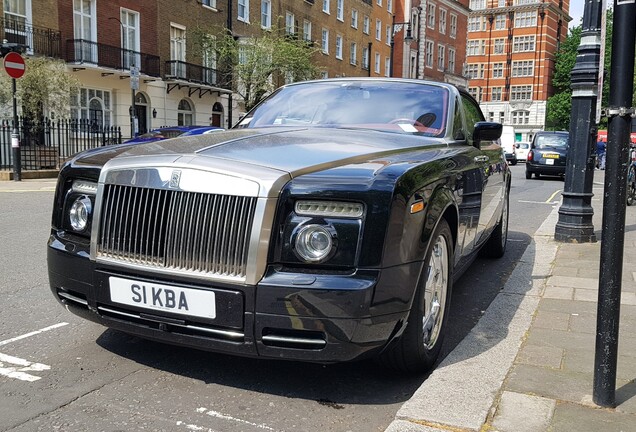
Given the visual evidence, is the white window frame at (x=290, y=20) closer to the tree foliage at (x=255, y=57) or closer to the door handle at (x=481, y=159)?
the tree foliage at (x=255, y=57)

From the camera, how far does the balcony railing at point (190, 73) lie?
1144 inches

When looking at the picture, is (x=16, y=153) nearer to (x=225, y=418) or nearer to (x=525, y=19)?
(x=225, y=418)

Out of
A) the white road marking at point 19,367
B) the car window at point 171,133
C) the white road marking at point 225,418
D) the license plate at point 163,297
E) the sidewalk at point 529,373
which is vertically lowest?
the white road marking at point 19,367

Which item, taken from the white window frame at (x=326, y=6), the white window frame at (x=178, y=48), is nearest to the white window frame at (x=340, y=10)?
the white window frame at (x=326, y=6)

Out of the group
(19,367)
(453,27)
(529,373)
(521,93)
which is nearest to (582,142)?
(529,373)

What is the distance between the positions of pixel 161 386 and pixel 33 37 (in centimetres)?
2321

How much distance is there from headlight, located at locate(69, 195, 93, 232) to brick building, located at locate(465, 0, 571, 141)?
85.1 m

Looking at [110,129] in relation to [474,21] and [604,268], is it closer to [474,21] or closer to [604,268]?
[604,268]

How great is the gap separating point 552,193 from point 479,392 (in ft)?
47.5

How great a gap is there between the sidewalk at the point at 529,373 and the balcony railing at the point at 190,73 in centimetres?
2649

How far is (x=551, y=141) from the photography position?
73.1 ft

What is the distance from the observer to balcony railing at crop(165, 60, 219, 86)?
29.1 m

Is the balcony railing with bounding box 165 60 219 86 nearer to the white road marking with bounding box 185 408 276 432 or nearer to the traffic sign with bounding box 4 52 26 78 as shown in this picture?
the traffic sign with bounding box 4 52 26 78

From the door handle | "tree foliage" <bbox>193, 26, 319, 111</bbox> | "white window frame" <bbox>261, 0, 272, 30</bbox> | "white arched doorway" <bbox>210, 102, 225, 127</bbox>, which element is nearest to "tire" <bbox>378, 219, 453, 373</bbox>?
the door handle
